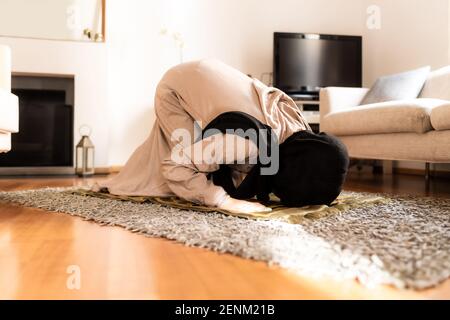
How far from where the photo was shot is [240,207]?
4.25 ft

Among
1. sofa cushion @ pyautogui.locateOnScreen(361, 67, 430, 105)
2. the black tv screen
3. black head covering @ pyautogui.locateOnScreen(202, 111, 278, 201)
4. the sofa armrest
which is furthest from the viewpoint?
the black tv screen

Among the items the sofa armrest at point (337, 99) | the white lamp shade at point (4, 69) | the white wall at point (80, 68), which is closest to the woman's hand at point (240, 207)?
the white lamp shade at point (4, 69)

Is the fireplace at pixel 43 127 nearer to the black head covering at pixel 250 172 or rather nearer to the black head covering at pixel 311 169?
the black head covering at pixel 250 172

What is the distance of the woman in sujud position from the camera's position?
4.27 ft

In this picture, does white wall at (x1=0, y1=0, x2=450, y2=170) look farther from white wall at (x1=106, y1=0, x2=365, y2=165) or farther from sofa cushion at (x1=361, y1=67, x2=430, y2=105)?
sofa cushion at (x1=361, y1=67, x2=430, y2=105)

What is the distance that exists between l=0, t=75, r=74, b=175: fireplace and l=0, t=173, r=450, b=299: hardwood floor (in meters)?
2.38

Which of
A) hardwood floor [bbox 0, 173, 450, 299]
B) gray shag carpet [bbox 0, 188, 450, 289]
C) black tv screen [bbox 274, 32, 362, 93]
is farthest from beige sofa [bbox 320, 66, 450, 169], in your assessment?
hardwood floor [bbox 0, 173, 450, 299]

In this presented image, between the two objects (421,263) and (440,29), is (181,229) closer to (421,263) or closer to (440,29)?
(421,263)

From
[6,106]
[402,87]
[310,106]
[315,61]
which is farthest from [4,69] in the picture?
[315,61]

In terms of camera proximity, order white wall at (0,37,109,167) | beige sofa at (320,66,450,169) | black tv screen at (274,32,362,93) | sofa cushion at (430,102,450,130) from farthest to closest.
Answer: black tv screen at (274,32,362,93) → white wall at (0,37,109,167) → beige sofa at (320,66,450,169) → sofa cushion at (430,102,450,130)

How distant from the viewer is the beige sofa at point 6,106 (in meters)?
1.55

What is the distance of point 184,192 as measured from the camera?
1430mm

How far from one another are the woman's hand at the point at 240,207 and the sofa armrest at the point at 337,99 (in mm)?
1677

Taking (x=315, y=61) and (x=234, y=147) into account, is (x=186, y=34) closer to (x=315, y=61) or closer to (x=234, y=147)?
(x=315, y=61)
